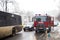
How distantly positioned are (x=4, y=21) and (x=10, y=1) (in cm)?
3040

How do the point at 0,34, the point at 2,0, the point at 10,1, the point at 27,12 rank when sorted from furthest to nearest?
the point at 27,12, the point at 10,1, the point at 2,0, the point at 0,34

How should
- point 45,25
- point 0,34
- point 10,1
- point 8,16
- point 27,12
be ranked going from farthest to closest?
point 27,12
point 10,1
point 45,25
point 8,16
point 0,34

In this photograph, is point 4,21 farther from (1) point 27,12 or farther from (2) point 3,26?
(1) point 27,12

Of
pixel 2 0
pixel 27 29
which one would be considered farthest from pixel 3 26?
pixel 2 0

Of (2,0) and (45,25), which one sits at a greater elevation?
(2,0)

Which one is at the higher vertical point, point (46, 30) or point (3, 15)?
point (3, 15)

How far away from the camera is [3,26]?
18.1 m

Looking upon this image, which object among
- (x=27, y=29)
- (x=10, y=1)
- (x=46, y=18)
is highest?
(x=10, y=1)

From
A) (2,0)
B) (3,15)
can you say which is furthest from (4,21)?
(2,0)

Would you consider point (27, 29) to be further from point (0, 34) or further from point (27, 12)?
point (27, 12)

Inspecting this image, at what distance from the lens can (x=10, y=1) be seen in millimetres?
48594

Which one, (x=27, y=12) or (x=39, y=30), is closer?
(x=39, y=30)

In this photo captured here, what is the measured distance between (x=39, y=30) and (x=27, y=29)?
22.3 feet

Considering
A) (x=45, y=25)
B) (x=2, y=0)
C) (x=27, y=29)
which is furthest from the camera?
(x=2, y=0)
